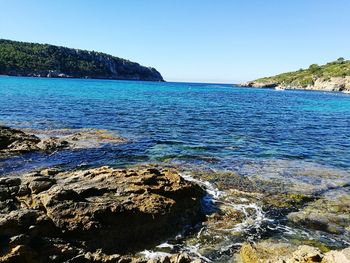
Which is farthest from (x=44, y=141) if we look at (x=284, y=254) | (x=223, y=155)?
(x=284, y=254)

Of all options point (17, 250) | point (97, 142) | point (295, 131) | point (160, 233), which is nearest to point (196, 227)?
point (160, 233)

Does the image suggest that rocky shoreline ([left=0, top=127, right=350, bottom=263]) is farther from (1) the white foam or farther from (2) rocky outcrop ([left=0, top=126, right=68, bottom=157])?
(2) rocky outcrop ([left=0, top=126, right=68, bottom=157])

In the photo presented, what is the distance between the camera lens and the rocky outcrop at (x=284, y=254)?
9.45 m

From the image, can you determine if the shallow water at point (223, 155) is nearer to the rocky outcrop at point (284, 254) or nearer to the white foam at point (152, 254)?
the white foam at point (152, 254)

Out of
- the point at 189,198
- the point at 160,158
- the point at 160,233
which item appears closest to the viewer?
the point at 160,233

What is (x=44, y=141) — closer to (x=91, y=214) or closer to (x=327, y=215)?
(x=91, y=214)

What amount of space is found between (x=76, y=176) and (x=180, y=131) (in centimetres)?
2382

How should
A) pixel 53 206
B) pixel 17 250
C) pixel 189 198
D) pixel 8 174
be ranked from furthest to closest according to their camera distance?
pixel 8 174, pixel 189 198, pixel 53 206, pixel 17 250

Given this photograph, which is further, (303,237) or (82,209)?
(303,237)

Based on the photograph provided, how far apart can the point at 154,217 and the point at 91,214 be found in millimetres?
2639

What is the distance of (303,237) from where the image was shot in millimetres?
14445

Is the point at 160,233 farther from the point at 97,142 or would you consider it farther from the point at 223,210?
the point at 97,142

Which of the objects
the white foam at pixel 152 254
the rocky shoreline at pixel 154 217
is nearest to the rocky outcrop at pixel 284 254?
the rocky shoreline at pixel 154 217

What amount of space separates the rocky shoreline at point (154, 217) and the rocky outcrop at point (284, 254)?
0.12 feet
